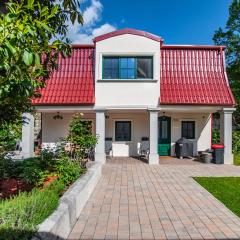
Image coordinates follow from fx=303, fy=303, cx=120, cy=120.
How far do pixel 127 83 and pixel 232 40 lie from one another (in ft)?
68.6

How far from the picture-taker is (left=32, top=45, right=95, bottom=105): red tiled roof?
15680 mm

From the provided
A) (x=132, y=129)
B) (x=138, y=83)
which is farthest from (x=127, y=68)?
(x=132, y=129)

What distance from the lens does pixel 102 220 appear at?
6.14 m

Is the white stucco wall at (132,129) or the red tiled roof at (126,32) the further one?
the white stucco wall at (132,129)

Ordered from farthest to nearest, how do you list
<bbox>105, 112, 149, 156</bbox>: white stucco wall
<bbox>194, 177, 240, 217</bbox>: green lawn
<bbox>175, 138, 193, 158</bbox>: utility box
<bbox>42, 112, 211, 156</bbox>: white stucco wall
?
<bbox>105, 112, 149, 156</bbox>: white stucco wall, <bbox>42, 112, 211, 156</bbox>: white stucco wall, <bbox>175, 138, 193, 158</bbox>: utility box, <bbox>194, 177, 240, 217</bbox>: green lawn

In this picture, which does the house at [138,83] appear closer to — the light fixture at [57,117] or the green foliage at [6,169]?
the light fixture at [57,117]

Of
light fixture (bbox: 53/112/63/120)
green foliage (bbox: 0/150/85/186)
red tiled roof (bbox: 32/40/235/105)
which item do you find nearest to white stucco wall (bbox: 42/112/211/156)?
light fixture (bbox: 53/112/63/120)

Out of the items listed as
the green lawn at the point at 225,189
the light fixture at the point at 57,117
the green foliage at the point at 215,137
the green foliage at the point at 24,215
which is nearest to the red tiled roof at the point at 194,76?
the green lawn at the point at 225,189

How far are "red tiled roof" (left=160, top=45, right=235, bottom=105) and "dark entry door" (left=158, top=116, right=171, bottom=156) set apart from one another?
3183mm

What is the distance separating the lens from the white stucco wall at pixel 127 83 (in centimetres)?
1581

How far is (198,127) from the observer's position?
19031 millimetres

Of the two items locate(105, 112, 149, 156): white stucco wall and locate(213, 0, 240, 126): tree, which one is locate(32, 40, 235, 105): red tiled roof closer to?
locate(105, 112, 149, 156): white stucco wall

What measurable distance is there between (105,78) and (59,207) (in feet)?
38.1

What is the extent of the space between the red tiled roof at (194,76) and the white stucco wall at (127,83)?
69cm
